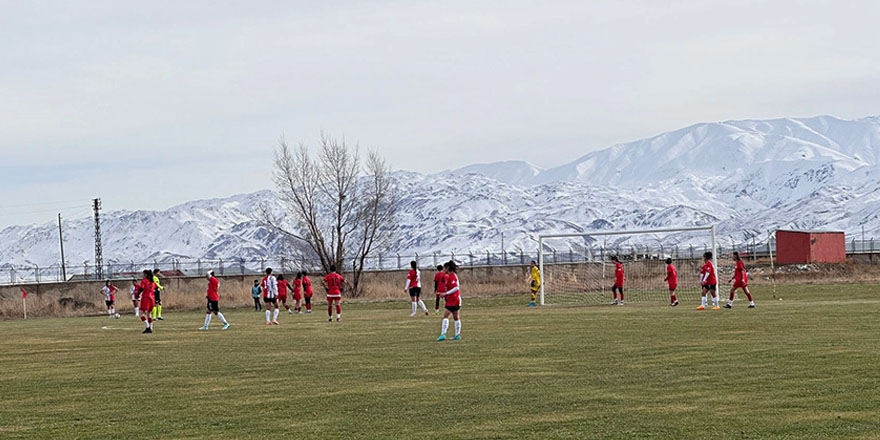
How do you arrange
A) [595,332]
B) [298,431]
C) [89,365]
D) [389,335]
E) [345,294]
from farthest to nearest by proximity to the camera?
1. [345,294]
2. [389,335]
3. [595,332]
4. [89,365]
5. [298,431]

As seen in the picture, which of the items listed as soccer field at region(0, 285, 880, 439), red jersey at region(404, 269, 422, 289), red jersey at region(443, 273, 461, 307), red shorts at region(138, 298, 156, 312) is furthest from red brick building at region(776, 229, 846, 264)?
red jersey at region(443, 273, 461, 307)

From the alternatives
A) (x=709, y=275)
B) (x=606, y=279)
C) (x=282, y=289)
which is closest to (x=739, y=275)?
(x=709, y=275)

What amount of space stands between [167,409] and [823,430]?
827 centimetres

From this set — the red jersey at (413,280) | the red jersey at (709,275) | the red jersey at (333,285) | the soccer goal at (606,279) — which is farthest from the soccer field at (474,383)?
the soccer goal at (606,279)

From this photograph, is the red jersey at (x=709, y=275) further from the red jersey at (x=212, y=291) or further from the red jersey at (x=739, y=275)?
the red jersey at (x=212, y=291)

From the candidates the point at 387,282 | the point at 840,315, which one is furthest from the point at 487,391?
the point at 387,282

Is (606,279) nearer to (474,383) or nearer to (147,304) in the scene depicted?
(147,304)

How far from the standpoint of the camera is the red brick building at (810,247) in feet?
303

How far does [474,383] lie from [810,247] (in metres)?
79.1

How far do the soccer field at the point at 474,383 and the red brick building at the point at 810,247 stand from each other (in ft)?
202

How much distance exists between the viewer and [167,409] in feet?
53.3

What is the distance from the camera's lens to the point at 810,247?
92500mm

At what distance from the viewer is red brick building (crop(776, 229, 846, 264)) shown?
303 feet

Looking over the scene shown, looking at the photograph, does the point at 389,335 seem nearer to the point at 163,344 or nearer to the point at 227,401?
the point at 163,344
